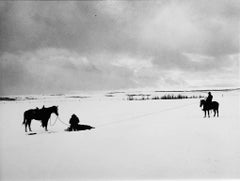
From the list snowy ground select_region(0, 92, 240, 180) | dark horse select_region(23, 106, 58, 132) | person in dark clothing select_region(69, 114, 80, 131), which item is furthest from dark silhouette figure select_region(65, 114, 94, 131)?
dark horse select_region(23, 106, 58, 132)

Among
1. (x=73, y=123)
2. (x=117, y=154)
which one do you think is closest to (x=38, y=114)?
(x=73, y=123)

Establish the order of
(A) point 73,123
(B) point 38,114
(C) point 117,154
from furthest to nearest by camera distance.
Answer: (B) point 38,114 < (A) point 73,123 < (C) point 117,154

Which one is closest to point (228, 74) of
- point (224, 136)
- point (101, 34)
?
point (224, 136)

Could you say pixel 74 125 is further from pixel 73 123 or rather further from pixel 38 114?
pixel 38 114

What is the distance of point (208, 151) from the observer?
6.36 meters

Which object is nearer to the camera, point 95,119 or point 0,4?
point 0,4

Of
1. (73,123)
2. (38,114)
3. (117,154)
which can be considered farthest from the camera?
(38,114)

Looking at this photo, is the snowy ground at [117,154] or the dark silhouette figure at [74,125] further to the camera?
the dark silhouette figure at [74,125]

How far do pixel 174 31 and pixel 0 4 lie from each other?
456cm

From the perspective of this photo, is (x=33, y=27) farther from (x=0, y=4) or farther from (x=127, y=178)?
(x=127, y=178)

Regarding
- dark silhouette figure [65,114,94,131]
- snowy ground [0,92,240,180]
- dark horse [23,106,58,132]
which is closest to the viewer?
snowy ground [0,92,240,180]

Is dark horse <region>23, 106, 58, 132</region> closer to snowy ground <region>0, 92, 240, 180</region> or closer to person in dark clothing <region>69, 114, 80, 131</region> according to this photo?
snowy ground <region>0, 92, 240, 180</region>

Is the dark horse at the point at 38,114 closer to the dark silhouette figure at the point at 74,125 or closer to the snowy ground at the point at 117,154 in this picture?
the snowy ground at the point at 117,154

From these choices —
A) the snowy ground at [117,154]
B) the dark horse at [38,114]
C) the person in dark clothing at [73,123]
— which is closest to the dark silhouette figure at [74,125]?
the person in dark clothing at [73,123]
